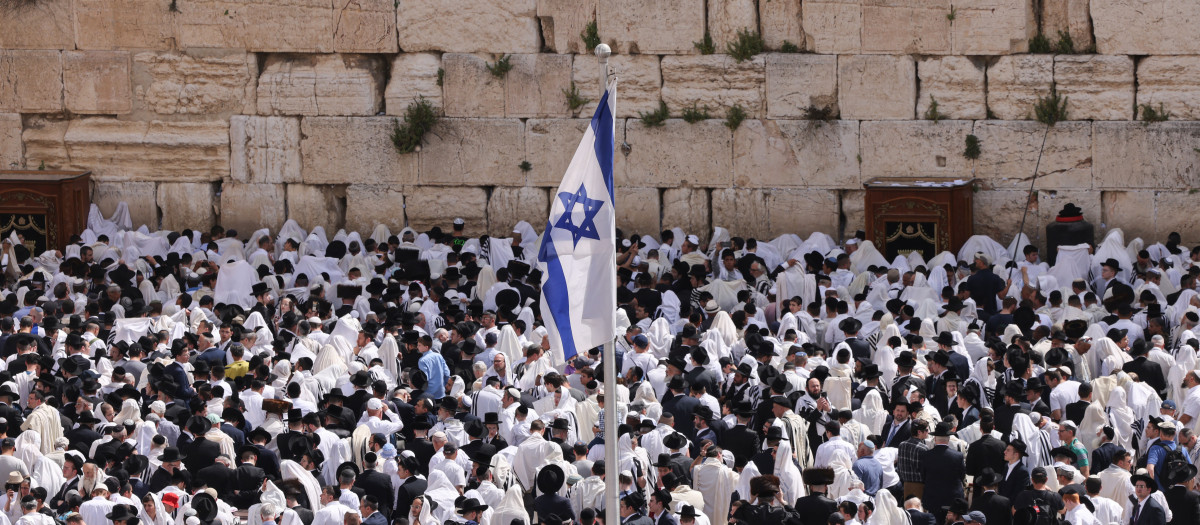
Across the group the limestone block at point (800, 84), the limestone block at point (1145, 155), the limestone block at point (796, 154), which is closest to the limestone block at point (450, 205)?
the limestone block at point (796, 154)

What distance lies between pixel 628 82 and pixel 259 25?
4.48 m

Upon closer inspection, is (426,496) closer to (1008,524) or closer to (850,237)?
(1008,524)

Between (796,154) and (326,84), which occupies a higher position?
(326,84)

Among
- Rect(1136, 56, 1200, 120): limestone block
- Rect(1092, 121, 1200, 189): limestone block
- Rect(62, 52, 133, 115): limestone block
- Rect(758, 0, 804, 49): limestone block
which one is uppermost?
Rect(758, 0, 804, 49): limestone block

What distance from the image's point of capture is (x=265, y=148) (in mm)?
21266

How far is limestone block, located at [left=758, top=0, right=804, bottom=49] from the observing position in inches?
786

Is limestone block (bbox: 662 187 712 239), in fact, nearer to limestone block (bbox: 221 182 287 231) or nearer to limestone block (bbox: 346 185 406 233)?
limestone block (bbox: 346 185 406 233)

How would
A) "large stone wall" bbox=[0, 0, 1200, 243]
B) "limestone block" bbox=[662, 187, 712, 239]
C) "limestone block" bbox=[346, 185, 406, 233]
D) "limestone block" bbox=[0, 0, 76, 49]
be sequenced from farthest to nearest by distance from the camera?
"limestone block" bbox=[0, 0, 76, 49]
"limestone block" bbox=[346, 185, 406, 233]
"limestone block" bbox=[662, 187, 712, 239]
"large stone wall" bbox=[0, 0, 1200, 243]

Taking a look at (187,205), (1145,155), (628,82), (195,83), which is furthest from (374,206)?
(1145,155)

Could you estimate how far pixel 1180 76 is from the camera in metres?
19.2

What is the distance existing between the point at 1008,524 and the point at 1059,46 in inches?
374

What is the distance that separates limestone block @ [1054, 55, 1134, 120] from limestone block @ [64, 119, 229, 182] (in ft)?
32.2

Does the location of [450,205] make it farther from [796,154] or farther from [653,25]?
[796,154]

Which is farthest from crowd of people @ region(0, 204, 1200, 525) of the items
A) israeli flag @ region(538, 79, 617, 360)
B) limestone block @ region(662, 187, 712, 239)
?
limestone block @ region(662, 187, 712, 239)
